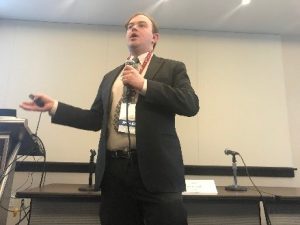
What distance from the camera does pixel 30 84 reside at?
128 inches

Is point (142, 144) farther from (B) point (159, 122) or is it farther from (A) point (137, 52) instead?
(A) point (137, 52)

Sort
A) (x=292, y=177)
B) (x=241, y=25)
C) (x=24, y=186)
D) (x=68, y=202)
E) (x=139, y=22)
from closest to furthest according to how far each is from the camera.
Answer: (x=139, y=22), (x=68, y=202), (x=24, y=186), (x=292, y=177), (x=241, y=25)

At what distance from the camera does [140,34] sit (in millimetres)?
1474

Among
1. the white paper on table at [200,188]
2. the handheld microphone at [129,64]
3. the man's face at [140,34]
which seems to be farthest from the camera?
the white paper on table at [200,188]

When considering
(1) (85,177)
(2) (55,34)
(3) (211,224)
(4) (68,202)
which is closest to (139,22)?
(4) (68,202)

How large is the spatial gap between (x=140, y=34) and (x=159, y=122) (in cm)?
51

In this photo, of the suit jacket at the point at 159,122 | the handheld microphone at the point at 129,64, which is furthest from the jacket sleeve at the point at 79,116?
the handheld microphone at the point at 129,64

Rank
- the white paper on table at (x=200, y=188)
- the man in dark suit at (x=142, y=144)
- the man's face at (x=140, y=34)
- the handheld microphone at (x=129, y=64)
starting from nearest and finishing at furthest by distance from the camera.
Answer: the man in dark suit at (x=142, y=144)
the handheld microphone at (x=129, y=64)
the man's face at (x=140, y=34)
the white paper on table at (x=200, y=188)

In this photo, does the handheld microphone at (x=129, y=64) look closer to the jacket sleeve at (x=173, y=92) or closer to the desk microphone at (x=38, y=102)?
the jacket sleeve at (x=173, y=92)

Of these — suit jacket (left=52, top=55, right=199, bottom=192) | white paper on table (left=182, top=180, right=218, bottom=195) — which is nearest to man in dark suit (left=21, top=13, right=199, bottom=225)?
suit jacket (left=52, top=55, right=199, bottom=192)

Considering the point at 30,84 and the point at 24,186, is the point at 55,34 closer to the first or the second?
the point at 30,84

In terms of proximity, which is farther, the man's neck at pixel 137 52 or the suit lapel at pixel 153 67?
the man's neck at pixel 137 52

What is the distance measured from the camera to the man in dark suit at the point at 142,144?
115cm

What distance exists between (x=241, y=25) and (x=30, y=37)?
8.20 feet
